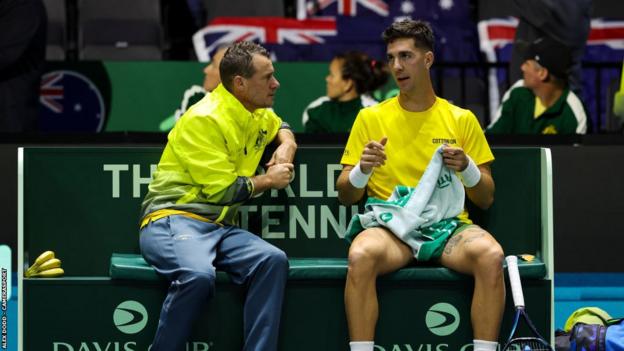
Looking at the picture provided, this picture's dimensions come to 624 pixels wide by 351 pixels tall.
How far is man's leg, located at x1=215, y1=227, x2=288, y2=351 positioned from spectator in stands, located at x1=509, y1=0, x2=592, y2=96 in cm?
351

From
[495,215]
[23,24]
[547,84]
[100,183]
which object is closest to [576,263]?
[547,84]

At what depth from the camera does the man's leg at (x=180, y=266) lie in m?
5.00

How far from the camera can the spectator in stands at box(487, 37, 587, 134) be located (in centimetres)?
769

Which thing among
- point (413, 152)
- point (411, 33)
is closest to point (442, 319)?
point (413, 152)

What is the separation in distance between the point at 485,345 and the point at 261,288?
0.93 meters

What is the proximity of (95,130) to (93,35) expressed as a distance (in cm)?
149

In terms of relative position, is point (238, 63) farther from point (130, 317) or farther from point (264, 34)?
point (264, 34)

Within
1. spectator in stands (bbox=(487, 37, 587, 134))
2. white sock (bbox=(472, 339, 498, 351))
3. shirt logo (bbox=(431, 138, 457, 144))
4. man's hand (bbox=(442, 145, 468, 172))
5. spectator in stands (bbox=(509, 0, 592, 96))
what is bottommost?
white sock (bbox=(472, 339, 498, 351))

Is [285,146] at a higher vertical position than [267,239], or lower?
higher

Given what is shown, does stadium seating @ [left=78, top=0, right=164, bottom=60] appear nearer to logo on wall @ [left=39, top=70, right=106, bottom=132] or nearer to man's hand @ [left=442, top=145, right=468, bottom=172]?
logo on wall @ [left=39, top=70, right=106, bottom=132]

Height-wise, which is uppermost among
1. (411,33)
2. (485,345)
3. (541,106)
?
(411,33)

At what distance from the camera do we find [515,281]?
5090 millimetres

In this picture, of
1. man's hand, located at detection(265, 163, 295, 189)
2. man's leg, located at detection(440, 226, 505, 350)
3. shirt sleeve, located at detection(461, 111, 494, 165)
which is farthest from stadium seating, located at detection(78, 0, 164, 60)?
man's leg, located at detection(440, 226, 505, 350)

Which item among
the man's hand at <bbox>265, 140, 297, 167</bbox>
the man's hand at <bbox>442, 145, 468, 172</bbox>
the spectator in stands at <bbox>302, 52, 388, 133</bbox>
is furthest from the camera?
the spectator in stands at <bbox>302, 52, 388, 133</bbox>
